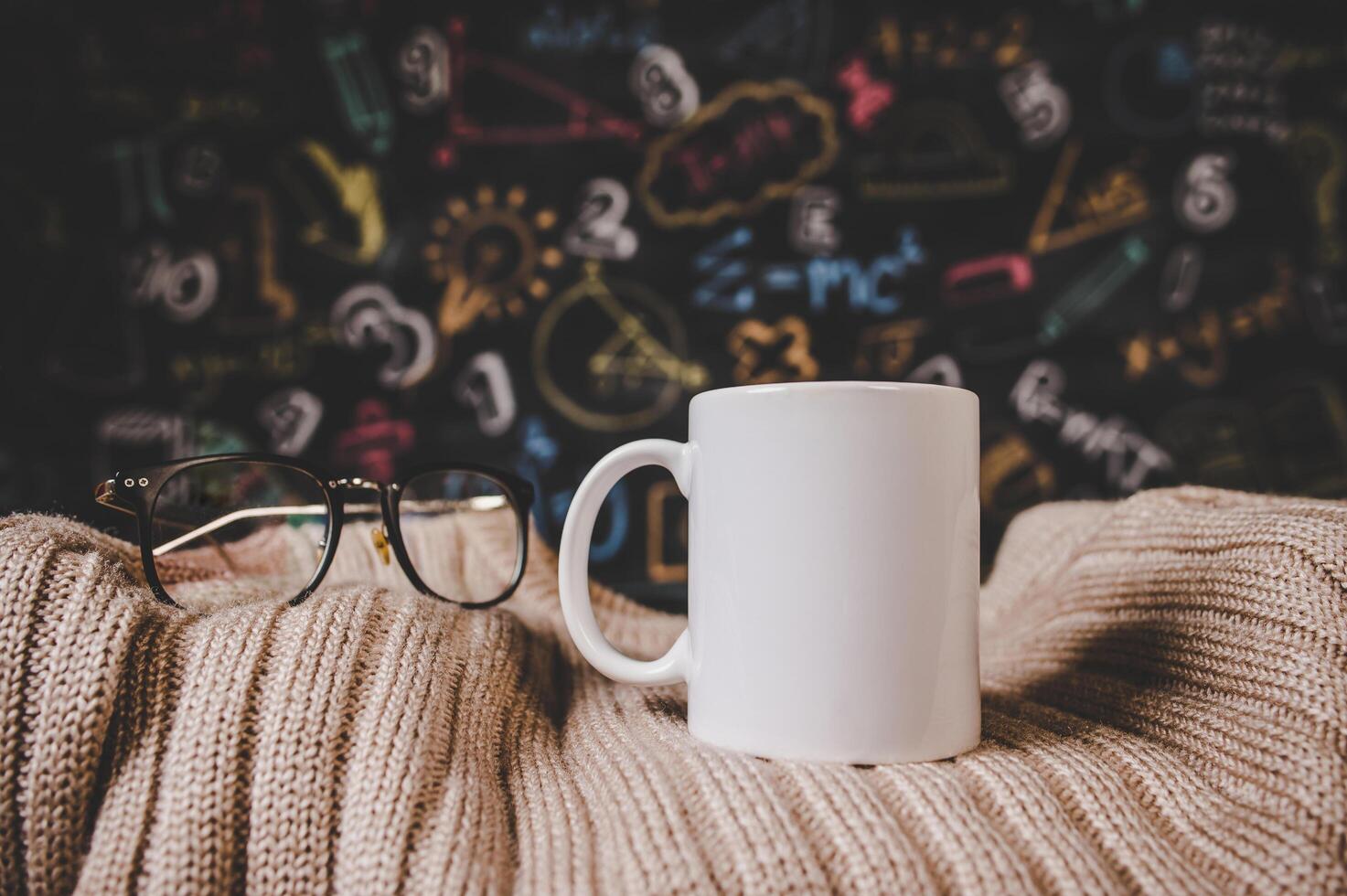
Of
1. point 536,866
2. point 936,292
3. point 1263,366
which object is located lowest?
point 536,866

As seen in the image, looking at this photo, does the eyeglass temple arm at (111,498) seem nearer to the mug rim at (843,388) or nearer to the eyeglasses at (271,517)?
the eyeglasses at (271,517)

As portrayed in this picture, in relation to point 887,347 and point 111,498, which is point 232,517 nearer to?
point 111,498

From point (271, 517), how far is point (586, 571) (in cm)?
24

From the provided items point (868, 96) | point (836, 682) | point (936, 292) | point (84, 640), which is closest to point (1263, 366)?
point (936, 292)

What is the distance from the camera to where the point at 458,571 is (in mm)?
688

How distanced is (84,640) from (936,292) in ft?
3.72

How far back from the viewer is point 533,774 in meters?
0.38

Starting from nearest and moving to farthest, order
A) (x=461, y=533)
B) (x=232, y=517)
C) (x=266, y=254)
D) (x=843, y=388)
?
1. (x=843, y=388)
2. (x=232, y=517)
3. (x=461, y=533)
4. (x=266, y=254)

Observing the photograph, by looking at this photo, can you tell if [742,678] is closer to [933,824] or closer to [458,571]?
[933,824]

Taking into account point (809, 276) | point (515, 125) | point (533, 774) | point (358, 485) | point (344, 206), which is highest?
point (515, 125)

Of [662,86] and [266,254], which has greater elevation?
[662,86]

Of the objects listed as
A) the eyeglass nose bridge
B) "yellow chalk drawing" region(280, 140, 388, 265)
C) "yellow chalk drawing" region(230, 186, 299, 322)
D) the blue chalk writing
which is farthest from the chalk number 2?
the eyeglass nose bridge

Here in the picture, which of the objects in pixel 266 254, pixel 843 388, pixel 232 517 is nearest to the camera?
pixel 843 388

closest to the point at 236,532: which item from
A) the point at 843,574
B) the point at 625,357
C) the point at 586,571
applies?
the point at 586,571
